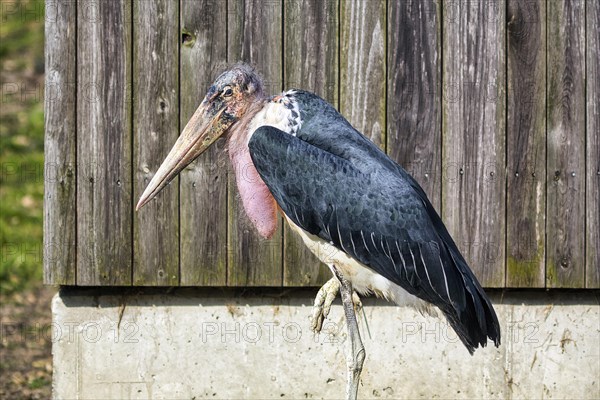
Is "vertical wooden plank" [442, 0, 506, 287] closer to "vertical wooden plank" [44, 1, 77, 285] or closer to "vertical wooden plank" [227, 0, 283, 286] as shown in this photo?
"vertical wooden plank" [227, 0, 283, 286]

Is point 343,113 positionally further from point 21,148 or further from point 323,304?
point 21,148

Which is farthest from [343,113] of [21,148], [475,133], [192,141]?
[21,148]

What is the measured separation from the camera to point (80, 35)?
4.98m

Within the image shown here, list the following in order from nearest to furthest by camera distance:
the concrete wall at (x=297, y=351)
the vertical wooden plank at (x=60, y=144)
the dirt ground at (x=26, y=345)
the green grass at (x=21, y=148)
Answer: the vertical wooden plank at (x=60, y=144)
the concrete wall at (x=297, y=351)
the dirt ground at (x=26, y=345)
the green grass at (x=21, y=148)

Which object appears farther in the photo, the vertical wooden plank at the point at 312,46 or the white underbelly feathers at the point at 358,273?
the vertical wooden plank at the point at 312,46

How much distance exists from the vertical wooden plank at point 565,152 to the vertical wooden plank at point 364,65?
86 cm

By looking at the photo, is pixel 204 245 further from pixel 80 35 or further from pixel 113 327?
pixel 80 35

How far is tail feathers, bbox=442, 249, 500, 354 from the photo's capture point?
4.24 metres

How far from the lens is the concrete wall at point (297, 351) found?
204 inches

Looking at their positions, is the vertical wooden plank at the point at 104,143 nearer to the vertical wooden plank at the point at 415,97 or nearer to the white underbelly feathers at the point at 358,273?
the white underbelly feathers at the point at 358,273

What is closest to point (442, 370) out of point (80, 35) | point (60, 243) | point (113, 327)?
point (113, 327)

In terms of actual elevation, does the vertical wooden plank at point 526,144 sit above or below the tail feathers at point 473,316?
above

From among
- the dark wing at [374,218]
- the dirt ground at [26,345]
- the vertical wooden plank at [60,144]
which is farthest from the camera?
the dirt ground at [26,345]

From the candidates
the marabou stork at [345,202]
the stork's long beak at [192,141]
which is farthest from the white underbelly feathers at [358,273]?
the stork's long beak at [192,141]
